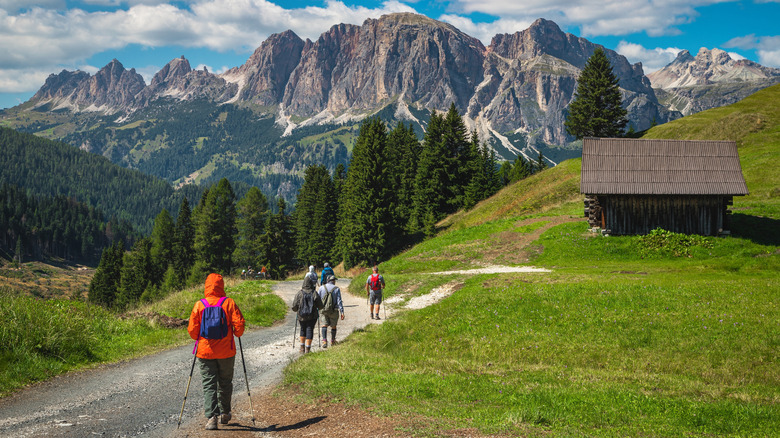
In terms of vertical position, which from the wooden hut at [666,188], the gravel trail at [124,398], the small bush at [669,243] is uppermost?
the wooden hut at [666,188]

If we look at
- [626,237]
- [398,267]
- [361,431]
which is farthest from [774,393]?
[398,267]

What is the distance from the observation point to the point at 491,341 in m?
16.0

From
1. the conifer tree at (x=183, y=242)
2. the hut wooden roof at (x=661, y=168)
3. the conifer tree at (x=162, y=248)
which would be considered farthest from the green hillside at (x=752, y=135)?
the conifer tree at (x=162, y=248)

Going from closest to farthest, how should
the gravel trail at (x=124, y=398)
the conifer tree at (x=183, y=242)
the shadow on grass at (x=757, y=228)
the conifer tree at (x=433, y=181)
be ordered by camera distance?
the gravel trail at (x=124, y=398) < the shadow on grass at (x=757, y=228) < the conifer tree at (x=433, y=181) < the conifer tree at (x=183, y=242)

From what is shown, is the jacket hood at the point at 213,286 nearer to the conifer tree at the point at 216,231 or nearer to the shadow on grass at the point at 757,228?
the shadow on grass at the point at 757,228

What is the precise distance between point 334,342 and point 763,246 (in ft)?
92.9

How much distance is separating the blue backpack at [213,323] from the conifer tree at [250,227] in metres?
67.4

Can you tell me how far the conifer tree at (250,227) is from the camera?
75.4 meters

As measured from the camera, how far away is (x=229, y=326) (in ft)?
30.9

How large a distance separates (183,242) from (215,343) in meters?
84.5

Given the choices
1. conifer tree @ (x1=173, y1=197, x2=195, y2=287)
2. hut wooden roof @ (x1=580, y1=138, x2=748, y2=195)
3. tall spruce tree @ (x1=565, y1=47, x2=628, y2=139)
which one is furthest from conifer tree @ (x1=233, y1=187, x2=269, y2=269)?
hut wooden roof @ (x1=580, y1=138, x2=748, y2=195)

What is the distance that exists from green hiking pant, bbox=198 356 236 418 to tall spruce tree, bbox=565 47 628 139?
205 ft

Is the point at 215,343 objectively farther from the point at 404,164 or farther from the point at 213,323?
the point at 404,164

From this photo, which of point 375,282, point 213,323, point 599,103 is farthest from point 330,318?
point 599,103
